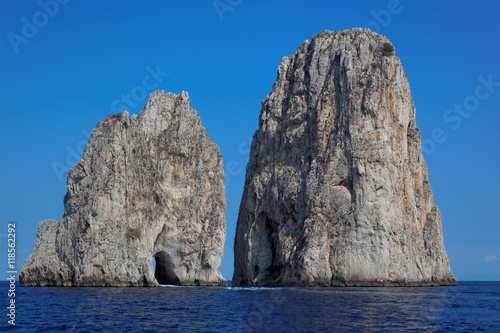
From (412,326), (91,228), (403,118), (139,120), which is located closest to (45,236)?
(91,228)

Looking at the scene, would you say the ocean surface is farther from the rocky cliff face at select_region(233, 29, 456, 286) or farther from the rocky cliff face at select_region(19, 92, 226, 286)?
the rocky cliff face at select_region(19, 92, 226, 286)

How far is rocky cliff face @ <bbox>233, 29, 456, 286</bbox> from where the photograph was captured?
8269cm

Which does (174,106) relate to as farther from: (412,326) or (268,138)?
(412,326)

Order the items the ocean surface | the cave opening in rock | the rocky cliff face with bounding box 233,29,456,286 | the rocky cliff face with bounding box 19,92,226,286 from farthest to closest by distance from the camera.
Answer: the cave opening in rock, the rocky cliff face with bounding box 19,92,226,286, the rocky cliff face with bounding box 233,29,456,286, the ocean surface

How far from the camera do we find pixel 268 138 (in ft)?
340

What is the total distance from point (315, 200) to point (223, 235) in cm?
2943

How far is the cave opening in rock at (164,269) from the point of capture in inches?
4149

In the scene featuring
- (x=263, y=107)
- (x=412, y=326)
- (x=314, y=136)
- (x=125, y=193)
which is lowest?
(x=412, y=326)

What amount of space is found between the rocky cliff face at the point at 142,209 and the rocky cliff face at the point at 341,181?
368 inches

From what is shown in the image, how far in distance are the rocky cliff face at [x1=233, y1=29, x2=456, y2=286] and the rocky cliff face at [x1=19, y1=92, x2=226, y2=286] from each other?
9.34 meters

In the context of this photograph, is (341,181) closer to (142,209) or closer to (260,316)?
(142,209)

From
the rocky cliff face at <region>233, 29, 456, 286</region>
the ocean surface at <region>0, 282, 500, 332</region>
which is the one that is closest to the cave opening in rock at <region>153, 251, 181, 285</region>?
the rocky cliff face at <region>233, 29, 456, 286</region>

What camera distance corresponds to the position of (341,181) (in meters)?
87.2

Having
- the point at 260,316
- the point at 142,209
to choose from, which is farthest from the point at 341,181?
the point at 260,316
